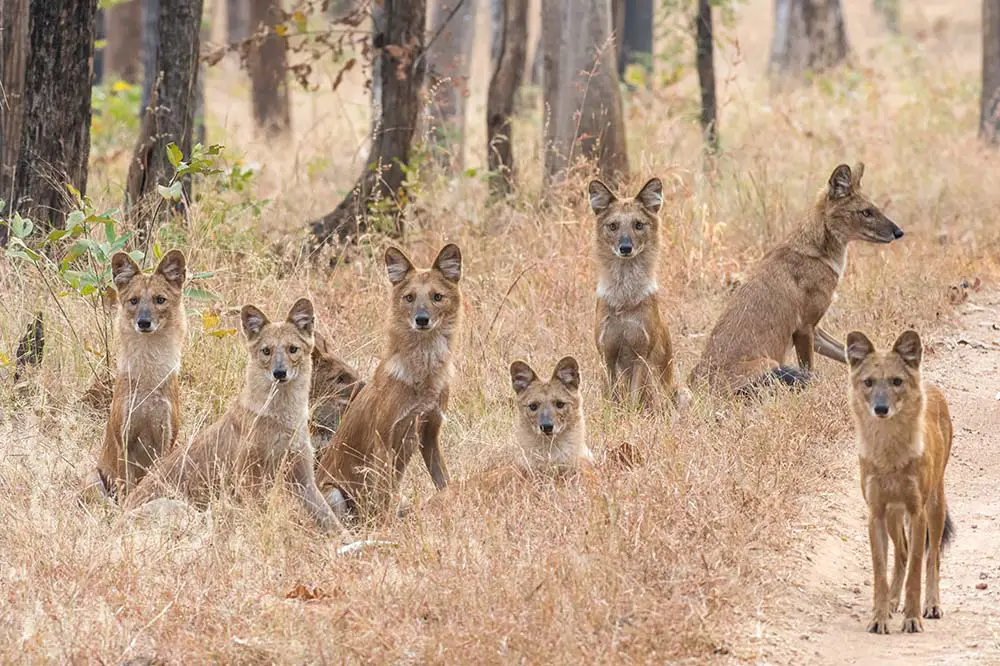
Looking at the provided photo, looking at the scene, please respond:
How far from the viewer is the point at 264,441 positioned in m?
6.58

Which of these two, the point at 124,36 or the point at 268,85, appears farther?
the point at 124,36

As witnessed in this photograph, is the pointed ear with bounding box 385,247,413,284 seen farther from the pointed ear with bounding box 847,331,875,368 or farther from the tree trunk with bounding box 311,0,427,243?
the tree trunk with bounding box 311,0,427,243

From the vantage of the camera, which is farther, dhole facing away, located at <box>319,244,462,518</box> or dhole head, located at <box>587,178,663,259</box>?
dhole head, located at <box>587,178,663,259</box>

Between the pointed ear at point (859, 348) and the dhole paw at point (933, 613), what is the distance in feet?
3.11

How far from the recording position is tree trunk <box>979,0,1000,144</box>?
53.8ft

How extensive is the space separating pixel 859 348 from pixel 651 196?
2.77 meters

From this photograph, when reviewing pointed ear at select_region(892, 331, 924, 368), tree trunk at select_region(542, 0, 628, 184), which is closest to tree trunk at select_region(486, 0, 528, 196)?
tree trunk at select_region(542, 0, 628, 184)

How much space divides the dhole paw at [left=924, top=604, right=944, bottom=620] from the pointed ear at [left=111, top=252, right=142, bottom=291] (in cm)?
372

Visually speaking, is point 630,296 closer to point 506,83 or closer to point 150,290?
point 150,290

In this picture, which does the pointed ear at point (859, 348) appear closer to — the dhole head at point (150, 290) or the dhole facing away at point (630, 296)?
the dhole facing away at point (630, 296)

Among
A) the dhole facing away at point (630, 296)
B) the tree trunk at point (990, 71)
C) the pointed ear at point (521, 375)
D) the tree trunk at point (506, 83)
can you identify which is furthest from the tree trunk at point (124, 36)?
the pointed ear at point (521, 375)

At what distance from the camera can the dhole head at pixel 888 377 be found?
18.3 feet

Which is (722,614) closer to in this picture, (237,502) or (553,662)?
(553,662)

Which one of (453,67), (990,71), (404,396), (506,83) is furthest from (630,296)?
(990,71)
